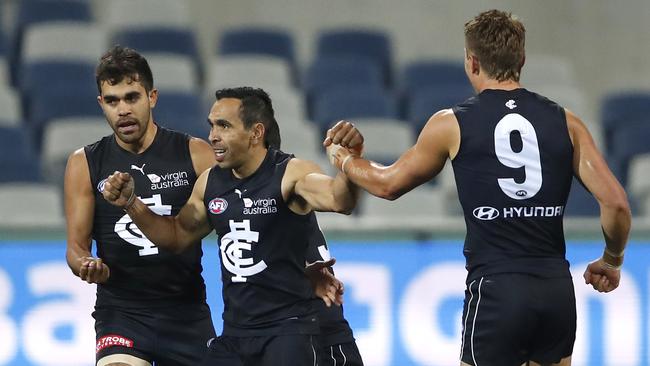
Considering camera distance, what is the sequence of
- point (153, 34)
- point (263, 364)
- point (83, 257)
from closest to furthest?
point (263, 364) < point (83, 257) < point (153, 34)

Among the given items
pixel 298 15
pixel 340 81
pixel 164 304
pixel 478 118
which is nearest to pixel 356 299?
pixel 164 304

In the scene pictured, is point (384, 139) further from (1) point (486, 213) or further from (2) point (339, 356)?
(1) point (486, 213)

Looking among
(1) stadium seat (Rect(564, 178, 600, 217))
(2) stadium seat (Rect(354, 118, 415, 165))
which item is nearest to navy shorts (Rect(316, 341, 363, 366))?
(1) stadium seat (Rect(564, 178, 600, 217))

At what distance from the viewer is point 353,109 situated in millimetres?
11727

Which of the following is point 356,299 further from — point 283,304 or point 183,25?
point 183,25

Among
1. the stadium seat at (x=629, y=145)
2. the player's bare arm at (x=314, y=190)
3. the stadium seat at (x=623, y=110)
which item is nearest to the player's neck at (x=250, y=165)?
the player's bare arm at (x=314, y=190)

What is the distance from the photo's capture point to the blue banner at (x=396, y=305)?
807 centimetres

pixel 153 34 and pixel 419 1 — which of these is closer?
pixel 153 34

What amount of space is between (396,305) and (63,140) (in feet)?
11.5

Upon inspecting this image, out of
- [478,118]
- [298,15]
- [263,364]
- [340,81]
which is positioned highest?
[298,15]

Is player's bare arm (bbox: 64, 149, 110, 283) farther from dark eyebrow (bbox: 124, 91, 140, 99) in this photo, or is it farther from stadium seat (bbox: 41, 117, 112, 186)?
stadium seat (bbox: 41, 117, 112, 186)

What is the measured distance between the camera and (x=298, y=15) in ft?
45.5

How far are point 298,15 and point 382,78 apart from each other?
1.41 meters

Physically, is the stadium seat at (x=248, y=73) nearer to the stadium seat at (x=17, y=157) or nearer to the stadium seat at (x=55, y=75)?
the stadium seat at (x=55, y=75)
